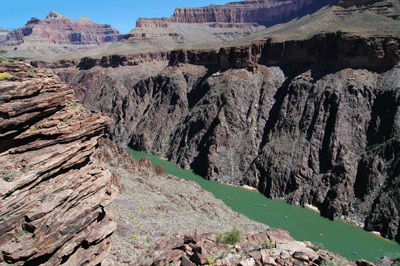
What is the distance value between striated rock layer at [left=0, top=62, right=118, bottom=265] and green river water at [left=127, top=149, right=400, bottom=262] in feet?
88.4

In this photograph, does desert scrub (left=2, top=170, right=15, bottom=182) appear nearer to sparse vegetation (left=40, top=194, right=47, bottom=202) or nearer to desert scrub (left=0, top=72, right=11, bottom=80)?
sparse vegetation (left=40, top=194, right=47, bottom=202)

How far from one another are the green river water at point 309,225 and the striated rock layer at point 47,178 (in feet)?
88.4

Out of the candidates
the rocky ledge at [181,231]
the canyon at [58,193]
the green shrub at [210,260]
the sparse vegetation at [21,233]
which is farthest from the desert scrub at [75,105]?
the green shrub at [210,260]

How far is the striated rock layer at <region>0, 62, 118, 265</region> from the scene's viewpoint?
10625 millimetres

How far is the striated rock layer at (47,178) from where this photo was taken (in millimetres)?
10625

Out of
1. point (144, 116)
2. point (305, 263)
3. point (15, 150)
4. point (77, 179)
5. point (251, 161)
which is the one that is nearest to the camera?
point (15, 150)

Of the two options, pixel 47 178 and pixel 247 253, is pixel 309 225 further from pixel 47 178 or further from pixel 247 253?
pixel 47 178

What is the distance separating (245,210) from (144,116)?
146ft

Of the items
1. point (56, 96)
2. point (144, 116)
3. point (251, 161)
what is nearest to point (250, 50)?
point (251, 161)

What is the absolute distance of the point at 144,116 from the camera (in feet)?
247

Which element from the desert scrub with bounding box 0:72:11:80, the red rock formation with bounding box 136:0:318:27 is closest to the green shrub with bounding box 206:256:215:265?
the desert scrub with bounding box 0:72:11:80

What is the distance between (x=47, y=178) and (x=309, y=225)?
33485 millimetres

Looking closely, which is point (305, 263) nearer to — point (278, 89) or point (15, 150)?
point (15, 150)

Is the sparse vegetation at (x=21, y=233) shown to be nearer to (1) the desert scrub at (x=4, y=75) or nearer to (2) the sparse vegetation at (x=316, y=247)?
(1) the desert scrub at (x=4, y=75)
